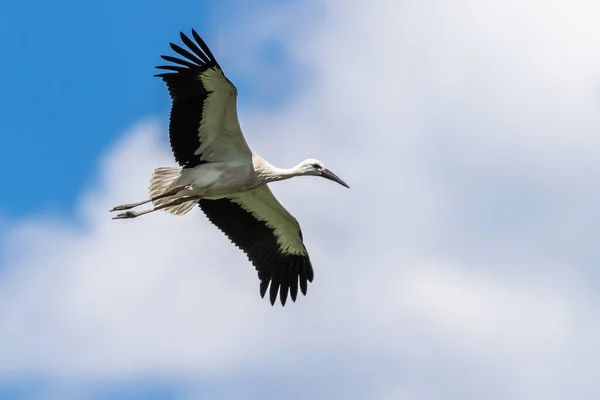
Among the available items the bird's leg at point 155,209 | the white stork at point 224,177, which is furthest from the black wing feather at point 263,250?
the bird's leg at point 155,209

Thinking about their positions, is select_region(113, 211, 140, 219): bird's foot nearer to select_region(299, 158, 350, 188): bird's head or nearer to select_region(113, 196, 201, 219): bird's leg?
select_region(113, 196, 201, 219): bird's leg

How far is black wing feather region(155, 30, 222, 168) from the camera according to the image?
1953 centimetres

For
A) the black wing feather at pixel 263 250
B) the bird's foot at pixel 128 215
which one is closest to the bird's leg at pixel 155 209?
the bird's foot at pixel 128 215

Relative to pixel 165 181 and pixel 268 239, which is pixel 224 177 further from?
pixel 268 239

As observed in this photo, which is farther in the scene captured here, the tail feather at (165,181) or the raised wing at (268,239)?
the raised wing at (268,239)

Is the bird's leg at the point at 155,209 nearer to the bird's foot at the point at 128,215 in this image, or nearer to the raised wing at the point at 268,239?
the bird's foot at the point at 128,215

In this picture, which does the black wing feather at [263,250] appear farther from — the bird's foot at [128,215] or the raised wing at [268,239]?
the bird's foot at [128,215]

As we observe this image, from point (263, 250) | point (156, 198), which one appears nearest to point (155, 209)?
point (156, 198)

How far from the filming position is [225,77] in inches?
772

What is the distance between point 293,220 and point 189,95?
101 inches

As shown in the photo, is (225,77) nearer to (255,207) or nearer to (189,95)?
(189,95)

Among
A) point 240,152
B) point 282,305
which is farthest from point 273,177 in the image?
point 282,305

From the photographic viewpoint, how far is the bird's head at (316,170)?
20.9 meters

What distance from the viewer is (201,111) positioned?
19.9 m
